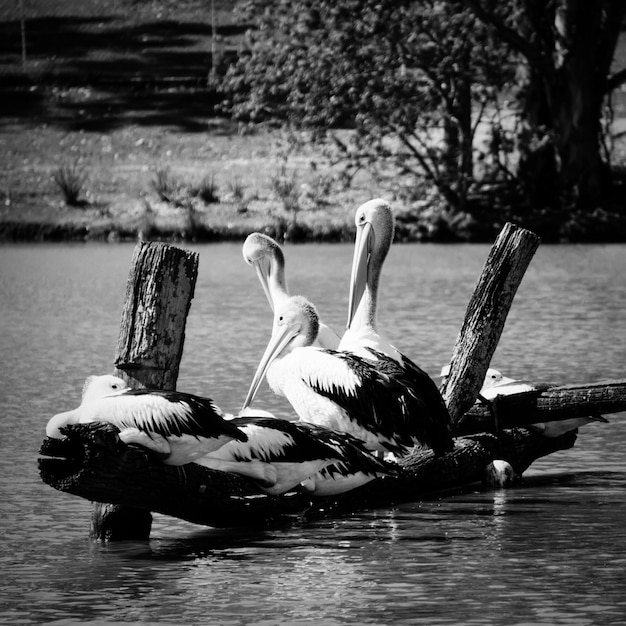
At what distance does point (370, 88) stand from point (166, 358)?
18.8 metres

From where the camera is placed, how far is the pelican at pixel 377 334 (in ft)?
24.8

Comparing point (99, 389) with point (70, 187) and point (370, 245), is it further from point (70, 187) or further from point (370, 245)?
point (70, 187)

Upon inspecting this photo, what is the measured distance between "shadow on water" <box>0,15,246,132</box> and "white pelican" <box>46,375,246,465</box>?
88.2 feet

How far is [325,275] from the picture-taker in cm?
1984

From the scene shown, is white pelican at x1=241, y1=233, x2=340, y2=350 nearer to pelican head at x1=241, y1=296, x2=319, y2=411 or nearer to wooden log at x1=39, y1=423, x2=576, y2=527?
pelican head at x1=241, y1=296, x2=319, y2=411

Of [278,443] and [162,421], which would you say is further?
[278,443]

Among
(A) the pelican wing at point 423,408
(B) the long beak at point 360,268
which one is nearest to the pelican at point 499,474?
(A) the pelican wing at point 423,408

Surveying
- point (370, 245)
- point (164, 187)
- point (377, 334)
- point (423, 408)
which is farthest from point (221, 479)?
point (164, 187)

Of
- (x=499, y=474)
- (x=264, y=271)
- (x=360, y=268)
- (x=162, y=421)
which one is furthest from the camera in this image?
(x=264, y=271)

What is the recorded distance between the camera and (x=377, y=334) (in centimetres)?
841

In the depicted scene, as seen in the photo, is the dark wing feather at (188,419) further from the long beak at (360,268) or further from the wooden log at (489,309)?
the long beak at (360,268)

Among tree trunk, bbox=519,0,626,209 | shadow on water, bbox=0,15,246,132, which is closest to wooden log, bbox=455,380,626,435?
tree trunk, bbox=519,0,626,209

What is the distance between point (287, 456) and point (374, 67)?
18968mm

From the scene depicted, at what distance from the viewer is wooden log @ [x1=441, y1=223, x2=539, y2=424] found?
830cm
